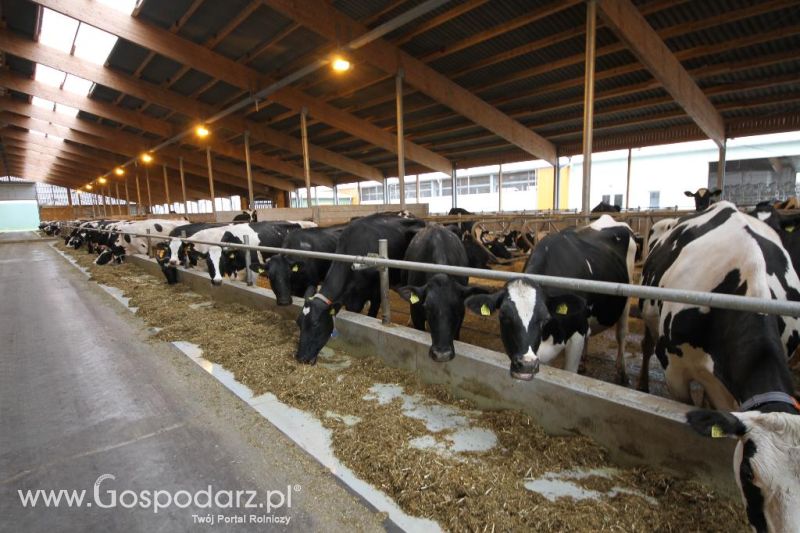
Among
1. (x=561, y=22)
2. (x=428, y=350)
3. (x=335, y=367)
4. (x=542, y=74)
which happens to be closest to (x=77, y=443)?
(x=335, y=367)

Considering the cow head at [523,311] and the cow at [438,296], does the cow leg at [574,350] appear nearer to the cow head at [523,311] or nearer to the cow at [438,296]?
the cow head at [523,311]

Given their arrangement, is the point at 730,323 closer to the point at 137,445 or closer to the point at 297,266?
the point at 137,445

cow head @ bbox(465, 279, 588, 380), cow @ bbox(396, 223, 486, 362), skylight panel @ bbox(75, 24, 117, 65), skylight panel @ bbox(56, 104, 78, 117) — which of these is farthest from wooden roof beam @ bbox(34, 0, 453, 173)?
skylight panel @ bbox(56, 104, 78, 117)

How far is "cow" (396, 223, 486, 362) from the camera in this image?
2816 mm

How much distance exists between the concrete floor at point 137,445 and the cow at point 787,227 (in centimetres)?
387

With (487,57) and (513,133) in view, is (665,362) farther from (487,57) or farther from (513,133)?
(513,133)

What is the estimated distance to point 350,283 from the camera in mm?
4121

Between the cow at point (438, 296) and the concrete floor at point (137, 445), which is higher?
the cow at point (438, 296)

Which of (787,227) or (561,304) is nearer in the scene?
(561,304)

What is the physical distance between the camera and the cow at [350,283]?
359cm

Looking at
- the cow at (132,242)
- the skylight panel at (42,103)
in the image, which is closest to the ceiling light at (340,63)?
the cow at (132,242)

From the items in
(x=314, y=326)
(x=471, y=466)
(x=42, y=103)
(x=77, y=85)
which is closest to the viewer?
(x=471, y=466)

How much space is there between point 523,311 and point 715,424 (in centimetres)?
110

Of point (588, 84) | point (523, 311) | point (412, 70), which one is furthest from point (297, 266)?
point (412, 70)
